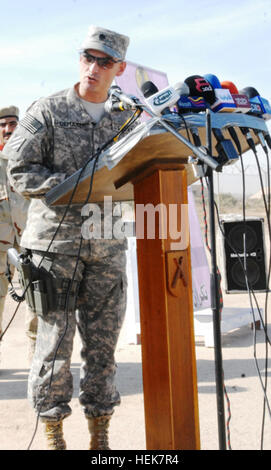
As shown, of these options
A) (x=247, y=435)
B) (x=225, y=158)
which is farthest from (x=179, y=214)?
(x=247, y=435)

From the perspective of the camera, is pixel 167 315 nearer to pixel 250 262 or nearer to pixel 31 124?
pixel 31 124

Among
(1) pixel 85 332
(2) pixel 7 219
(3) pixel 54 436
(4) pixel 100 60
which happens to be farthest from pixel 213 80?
(2) pixel 7 219

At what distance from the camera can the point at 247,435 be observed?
3.18 metres

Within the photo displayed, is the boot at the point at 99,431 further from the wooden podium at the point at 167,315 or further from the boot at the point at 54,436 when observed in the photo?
the wooden podium at the point at 167,315

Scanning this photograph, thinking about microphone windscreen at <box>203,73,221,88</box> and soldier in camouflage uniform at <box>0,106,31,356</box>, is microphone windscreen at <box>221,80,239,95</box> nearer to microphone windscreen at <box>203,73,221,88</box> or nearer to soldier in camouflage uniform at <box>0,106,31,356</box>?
microphone windscreen at <box>203,73,221,88</box>

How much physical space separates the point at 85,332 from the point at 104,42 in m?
1.24

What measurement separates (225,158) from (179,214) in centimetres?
28

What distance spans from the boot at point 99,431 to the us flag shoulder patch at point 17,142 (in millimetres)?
1225

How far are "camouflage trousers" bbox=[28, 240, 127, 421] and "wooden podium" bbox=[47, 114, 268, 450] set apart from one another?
55 cm

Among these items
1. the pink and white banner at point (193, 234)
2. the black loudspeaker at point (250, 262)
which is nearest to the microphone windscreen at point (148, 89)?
the pink and white banner at point (193, 234)

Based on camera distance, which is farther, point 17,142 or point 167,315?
point 17,142

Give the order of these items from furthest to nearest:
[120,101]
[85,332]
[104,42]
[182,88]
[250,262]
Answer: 1. [250,262]
2. [85,332]
3. [104,42]
4. [120,101]
5. [182,88]

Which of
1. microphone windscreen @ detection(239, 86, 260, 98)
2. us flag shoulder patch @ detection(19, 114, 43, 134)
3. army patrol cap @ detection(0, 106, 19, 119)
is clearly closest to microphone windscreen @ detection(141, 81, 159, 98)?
microphone windscreen @ detection(239, 86, 260, 98)

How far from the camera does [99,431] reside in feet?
8.69
